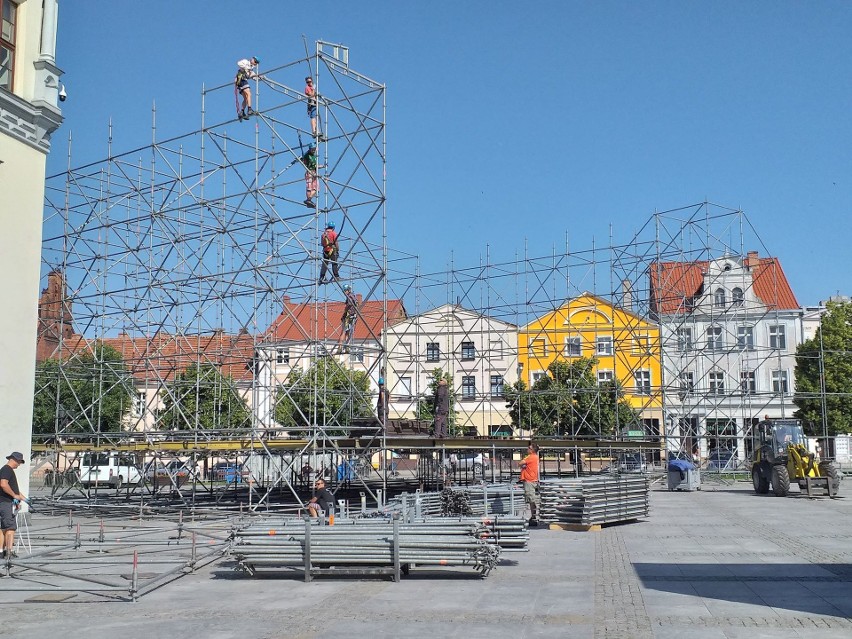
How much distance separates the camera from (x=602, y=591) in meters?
11.5

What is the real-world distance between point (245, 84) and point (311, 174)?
3.05 metres

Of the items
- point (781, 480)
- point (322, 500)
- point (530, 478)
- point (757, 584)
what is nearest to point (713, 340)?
point (781, 480)

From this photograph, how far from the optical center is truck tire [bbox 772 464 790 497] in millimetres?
28703

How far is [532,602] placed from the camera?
10.8 meters

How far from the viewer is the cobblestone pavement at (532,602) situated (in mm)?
9352

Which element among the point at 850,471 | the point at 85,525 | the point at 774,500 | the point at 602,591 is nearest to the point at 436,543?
the point at 602,591

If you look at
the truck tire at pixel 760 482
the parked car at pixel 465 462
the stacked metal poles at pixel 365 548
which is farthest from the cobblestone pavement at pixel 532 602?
the parked car at pixel 465 462

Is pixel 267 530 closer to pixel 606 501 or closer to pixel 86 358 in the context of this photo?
pixel 606 501

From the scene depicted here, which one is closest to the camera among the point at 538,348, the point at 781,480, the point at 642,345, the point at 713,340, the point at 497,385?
the point at 781,480

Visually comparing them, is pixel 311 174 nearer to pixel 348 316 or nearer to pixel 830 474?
pixel 348 316

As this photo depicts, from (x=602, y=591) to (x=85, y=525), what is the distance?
46.3ft

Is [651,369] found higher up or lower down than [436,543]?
higher up

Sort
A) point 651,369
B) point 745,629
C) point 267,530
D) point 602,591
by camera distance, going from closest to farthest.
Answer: point 745,629, point 602,591, point 267,530, point 651,369

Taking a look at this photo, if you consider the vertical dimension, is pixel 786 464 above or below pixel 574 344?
below
